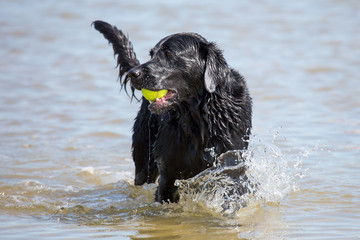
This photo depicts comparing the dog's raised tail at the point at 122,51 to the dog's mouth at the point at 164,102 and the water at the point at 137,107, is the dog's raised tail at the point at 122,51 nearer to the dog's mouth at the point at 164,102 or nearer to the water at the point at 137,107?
the water at the point at 137,107

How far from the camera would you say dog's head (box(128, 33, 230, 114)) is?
4.90 m

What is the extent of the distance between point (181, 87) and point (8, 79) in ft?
22.3

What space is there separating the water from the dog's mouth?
782 millimetres

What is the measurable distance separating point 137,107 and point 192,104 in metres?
4.56

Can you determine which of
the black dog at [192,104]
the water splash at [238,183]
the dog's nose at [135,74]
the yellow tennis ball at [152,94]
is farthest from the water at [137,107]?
the dog's nose at [135,74]

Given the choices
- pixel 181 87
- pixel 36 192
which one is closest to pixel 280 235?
pixel 181 87

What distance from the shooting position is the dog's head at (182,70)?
4.90 metres

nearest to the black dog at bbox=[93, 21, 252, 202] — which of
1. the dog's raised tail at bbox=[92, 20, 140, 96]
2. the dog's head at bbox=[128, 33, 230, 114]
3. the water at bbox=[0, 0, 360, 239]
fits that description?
the dog's head at bbox=[128, 33, 230, 114]

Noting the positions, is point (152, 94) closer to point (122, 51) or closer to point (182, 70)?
point (182, 70)

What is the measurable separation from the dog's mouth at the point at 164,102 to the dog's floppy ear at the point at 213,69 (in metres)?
0.29

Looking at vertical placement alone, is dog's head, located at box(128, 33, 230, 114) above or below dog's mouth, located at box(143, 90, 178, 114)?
above

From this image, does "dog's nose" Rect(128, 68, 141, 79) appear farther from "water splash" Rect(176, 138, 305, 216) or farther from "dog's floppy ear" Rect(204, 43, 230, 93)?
"water splash" Rect(176, 138, 305, 216)

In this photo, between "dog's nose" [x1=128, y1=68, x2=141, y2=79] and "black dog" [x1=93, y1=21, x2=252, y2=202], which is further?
"black dog" [x1=93, y1=21, x2=252, y2=202]

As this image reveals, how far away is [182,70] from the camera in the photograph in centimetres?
503
